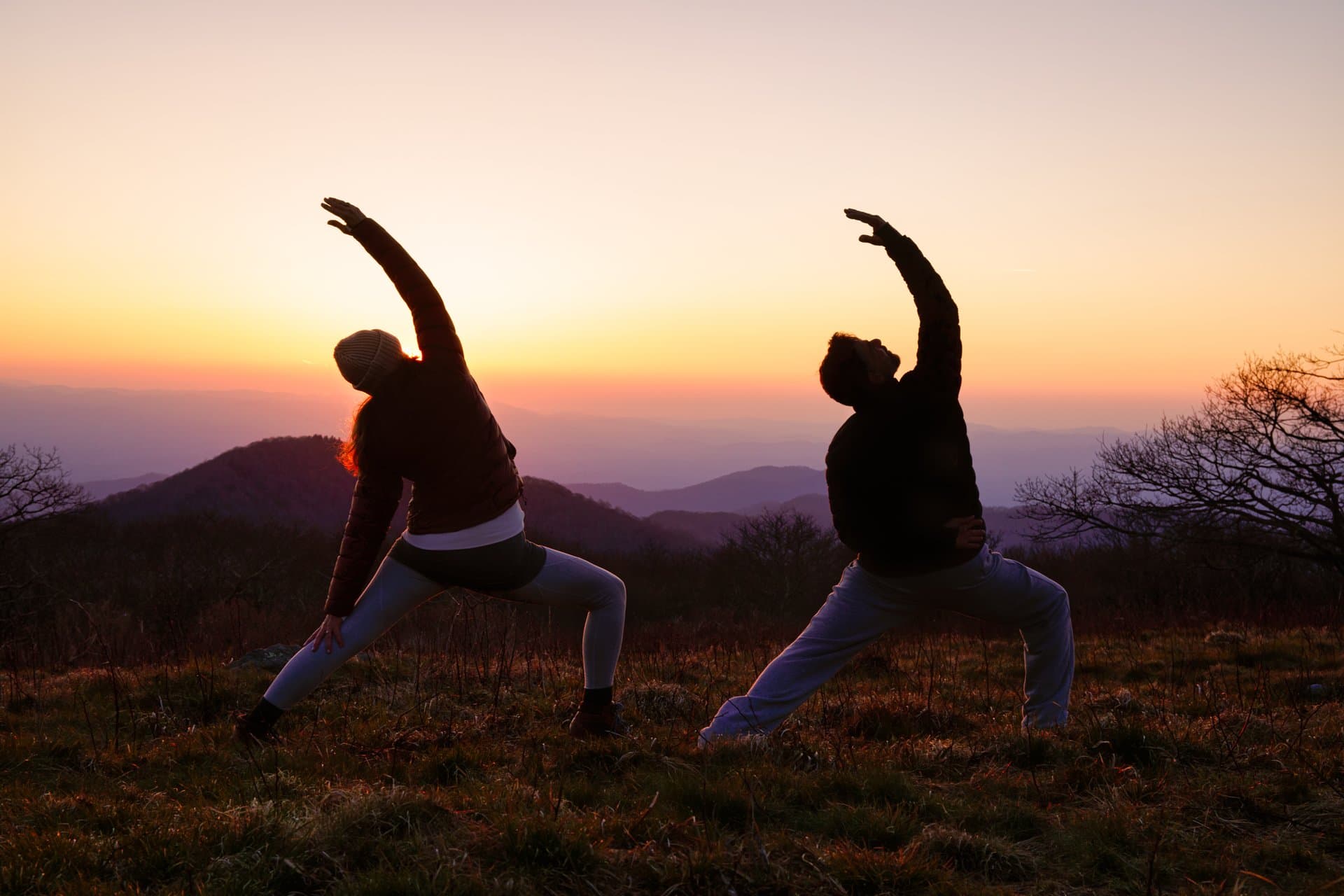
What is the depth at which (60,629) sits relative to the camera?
11.9m

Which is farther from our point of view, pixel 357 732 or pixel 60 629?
pixel 60 629

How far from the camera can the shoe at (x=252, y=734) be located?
412 centimetres

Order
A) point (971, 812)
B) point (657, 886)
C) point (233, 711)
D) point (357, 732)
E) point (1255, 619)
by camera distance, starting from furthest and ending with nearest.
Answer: point (1255, 619)
point (233, 711)
point (357, 732)
point (971, 812)
point (657, 886)

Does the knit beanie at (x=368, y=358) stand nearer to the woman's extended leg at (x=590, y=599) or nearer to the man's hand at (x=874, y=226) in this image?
the woman's extended leg at (x=590, y=599)

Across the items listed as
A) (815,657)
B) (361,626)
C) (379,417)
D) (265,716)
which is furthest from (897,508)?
(265,716)

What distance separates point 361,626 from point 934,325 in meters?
2.87

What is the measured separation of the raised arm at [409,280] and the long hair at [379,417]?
0.42 ft

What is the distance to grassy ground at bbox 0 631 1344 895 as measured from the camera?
8.66 ft

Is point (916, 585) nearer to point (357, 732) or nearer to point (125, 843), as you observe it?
point (357, 732)

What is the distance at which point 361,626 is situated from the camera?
4082mm

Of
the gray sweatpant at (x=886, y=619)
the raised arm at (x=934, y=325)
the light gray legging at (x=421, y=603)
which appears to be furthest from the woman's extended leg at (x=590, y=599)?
the raised arm at (x=934, y=325)

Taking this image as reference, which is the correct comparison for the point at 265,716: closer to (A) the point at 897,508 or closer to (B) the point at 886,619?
(B) the point at 886,619

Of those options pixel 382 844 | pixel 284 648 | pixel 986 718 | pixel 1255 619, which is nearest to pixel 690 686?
pixel 986 718

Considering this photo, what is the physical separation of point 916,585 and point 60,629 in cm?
1196
